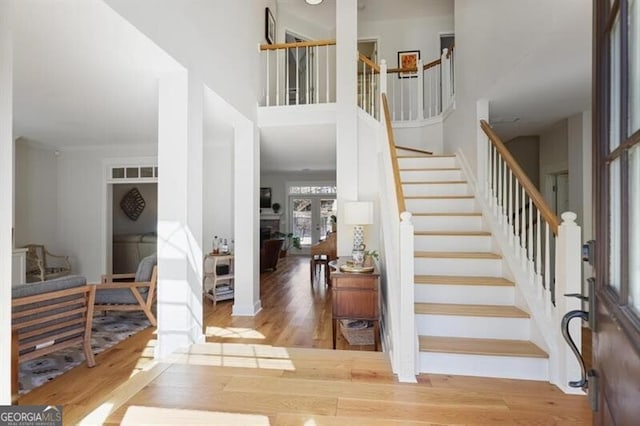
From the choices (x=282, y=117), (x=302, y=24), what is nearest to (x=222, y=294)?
(x=282, y=117)

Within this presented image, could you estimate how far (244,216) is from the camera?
4203mm

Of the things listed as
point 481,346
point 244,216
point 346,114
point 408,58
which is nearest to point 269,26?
point 346,114

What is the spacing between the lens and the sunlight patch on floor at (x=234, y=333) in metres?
3.39

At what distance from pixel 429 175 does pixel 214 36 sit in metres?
2.98

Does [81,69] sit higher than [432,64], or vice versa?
[432,64]

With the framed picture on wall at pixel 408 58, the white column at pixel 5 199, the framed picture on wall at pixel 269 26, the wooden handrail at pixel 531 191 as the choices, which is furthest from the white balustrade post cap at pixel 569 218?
the framed picture on wall at pixel 408 58

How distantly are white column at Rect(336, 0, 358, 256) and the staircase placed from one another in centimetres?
75

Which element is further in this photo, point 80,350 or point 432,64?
point 432,64

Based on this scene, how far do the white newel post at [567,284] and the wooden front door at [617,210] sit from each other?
1502mm

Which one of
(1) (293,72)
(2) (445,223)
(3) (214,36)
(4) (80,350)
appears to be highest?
(1) (293,72)

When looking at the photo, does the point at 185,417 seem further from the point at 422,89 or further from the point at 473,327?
the point at 422,89

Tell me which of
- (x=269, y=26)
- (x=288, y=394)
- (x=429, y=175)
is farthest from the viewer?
(x=269, y=26)

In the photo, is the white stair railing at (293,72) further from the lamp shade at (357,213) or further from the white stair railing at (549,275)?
the white stair railing at (549,275)

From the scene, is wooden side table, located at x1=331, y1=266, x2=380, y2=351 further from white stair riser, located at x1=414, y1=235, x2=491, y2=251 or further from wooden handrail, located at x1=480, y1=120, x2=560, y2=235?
wooden handrail, located at x1=480, y1=120, x2=560, y2=235
